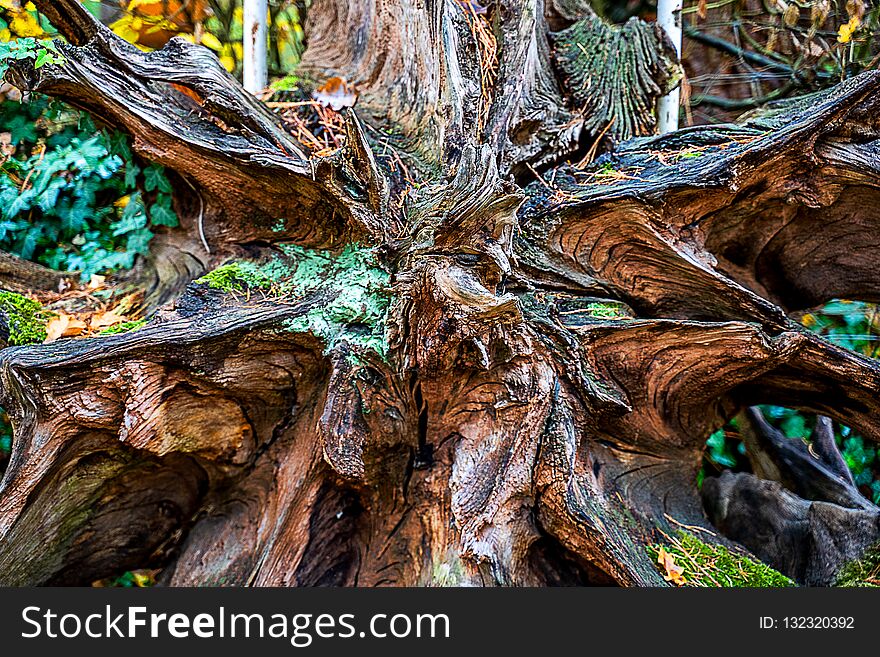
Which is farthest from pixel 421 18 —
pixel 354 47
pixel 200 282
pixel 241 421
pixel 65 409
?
pixel 65 409

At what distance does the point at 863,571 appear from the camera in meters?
2.83

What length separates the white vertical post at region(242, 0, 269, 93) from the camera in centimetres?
421

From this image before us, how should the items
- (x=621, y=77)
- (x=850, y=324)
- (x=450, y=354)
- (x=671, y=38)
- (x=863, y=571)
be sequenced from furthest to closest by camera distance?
(x=850, y=324)
(x=671, y=38)
(x=621, y=77)
(x=863, y=571)
(x=450, y=354)

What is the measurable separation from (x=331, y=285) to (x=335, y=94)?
1.46 meters

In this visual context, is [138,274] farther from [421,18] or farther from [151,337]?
[421,18]

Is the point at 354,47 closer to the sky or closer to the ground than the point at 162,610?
closer to the sky

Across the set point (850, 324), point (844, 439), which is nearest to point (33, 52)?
point (844, 439)

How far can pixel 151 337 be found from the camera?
254cm

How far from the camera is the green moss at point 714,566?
105 inches

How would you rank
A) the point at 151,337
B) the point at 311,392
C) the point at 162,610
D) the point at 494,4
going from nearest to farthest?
1. the point at 162,610
2. the point at 151,337
3. the point at 311,392
4. the point at 494,4

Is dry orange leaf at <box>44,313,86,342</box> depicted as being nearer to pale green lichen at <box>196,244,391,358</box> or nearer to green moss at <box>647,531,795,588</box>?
pale green lichen at <box>196,244,391,358</box>

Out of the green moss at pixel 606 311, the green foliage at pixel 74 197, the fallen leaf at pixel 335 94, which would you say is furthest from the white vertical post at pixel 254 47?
the green moss at pixel 606 311

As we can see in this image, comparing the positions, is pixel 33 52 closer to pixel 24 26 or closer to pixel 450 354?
pixel 24 26

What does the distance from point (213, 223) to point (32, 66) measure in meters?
0.94
